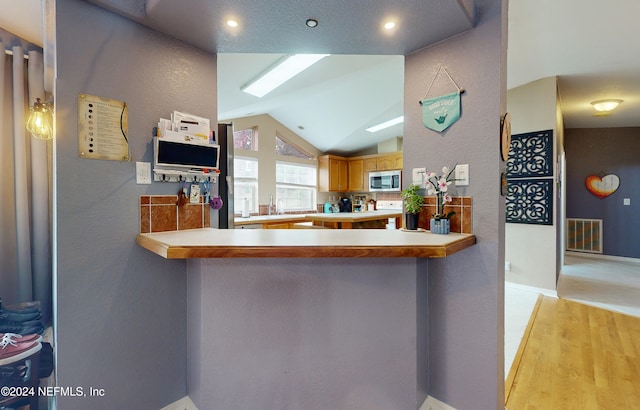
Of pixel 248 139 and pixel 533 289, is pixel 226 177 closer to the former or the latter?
pixel 248 139

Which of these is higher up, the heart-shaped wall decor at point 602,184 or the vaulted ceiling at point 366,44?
the vaulted ceiling at point 366,44

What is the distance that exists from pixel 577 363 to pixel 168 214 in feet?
10.2

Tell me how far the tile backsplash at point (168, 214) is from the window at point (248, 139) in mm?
3727

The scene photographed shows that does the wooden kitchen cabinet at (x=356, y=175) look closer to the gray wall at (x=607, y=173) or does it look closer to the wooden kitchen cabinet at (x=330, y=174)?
the wooden kitchen cabinet at (x=330, y=174)

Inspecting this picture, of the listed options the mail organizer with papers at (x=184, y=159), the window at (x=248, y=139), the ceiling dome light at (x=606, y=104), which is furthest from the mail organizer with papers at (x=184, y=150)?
the ceiling dome light at (x=606, y=104)

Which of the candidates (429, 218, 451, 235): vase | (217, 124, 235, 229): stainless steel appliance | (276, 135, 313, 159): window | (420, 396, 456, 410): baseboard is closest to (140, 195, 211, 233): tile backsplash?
(217, 124, 235, 229): stainless steel appliance

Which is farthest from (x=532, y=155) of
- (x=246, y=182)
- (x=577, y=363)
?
(x=246, y=182)

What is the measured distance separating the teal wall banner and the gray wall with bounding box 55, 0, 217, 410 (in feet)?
4.58

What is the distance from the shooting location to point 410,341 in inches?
58.4

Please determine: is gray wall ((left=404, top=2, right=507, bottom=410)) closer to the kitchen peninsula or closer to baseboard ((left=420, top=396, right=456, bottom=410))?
baseboard ((left=420, top=396, right=456, bottom=410))

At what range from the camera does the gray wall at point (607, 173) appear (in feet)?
17.5

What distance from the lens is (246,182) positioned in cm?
524

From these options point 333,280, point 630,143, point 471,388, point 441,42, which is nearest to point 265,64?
point 441,42

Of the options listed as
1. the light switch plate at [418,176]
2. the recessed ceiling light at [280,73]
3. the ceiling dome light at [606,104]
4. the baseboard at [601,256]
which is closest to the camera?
the light switch plate at [418,176]
